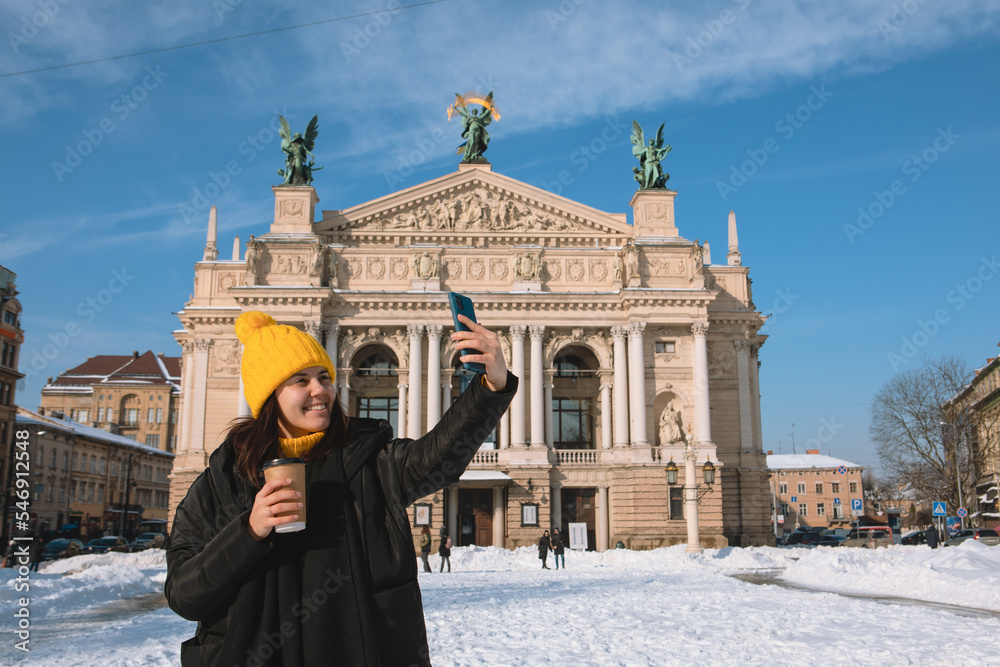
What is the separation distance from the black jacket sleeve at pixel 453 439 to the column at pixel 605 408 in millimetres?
43584

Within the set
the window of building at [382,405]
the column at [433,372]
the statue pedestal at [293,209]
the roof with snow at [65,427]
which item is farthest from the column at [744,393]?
the roof with snow at [65,427]

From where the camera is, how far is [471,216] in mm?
49594

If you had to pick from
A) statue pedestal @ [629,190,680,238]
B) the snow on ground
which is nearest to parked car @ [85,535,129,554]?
the snow on ground

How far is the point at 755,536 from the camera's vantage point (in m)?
47.5

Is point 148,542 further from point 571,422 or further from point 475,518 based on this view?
point 571,422

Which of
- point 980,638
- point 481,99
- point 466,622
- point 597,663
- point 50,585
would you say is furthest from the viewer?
point 481,99

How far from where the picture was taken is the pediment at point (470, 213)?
162 ft

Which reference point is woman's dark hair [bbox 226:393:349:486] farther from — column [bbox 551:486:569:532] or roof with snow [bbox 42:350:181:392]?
roof with snow [bbox 42:350:181:392]

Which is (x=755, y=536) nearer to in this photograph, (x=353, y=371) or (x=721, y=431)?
(x=721, y=431)

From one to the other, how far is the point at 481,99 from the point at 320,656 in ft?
170

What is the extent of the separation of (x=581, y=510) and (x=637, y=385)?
7325 mm

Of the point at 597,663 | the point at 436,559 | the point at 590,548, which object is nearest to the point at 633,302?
the point at 590,548

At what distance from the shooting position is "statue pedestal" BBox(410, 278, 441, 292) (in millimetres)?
46625

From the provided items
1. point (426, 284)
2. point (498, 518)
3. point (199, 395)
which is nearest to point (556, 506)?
point (498, 518)
